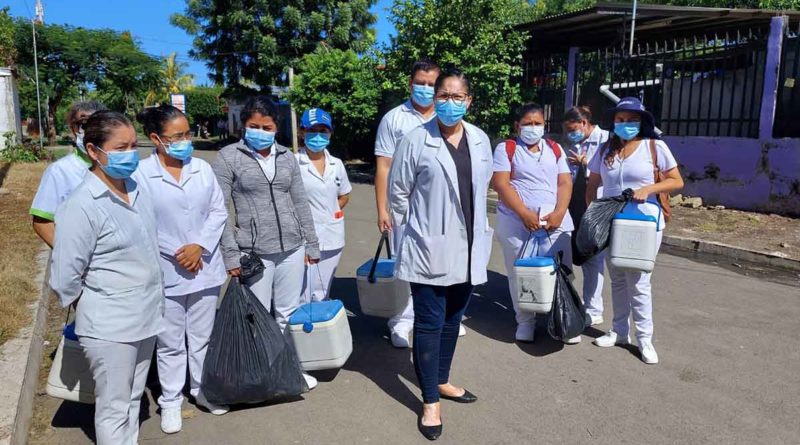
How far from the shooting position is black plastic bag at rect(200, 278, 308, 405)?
11.0 feet

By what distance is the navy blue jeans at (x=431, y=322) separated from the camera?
10.6 feet

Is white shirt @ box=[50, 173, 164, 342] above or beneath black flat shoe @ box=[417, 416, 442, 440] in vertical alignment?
above

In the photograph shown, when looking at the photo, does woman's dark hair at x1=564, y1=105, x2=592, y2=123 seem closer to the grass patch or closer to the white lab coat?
the white lab coat

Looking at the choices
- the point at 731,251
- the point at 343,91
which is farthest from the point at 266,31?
the point at 731,251

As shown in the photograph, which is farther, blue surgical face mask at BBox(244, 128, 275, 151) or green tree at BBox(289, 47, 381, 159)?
green tree at BBox(289, 47, 381, 159)

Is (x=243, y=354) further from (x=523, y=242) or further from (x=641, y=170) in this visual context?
(x=641, y=170)

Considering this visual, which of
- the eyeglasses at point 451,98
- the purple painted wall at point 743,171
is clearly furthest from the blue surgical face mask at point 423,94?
the purple painted wall at point 743,171

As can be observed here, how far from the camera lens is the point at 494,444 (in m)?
3.13

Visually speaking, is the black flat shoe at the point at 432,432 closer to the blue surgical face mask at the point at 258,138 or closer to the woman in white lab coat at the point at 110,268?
the woman in white lab coat at the point at 110,268

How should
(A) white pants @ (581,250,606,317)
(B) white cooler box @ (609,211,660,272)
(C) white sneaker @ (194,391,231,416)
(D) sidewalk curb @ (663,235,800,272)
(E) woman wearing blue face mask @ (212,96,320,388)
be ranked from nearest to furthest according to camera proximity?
(C) white sneaker @ (194,391,231,416), (E) woman wearing blue face mask @ (212,96,320,388), (B) white cooler box @ (609,211,660,272), (A) white pants @ (581,250,606,317), (D) sidewalk curb @ (663,235,800,272)

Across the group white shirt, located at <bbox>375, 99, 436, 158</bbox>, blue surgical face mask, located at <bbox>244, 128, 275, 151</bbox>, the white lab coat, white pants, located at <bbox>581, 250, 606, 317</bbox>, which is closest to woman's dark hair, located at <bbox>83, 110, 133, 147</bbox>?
blue surgical face mask, located at <bbox>244, 128, 275, 151</bbox>

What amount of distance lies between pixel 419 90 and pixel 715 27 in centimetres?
1046

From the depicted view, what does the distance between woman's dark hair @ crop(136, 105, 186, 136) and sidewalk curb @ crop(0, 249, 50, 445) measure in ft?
5.39

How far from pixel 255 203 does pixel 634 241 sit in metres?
2.48
